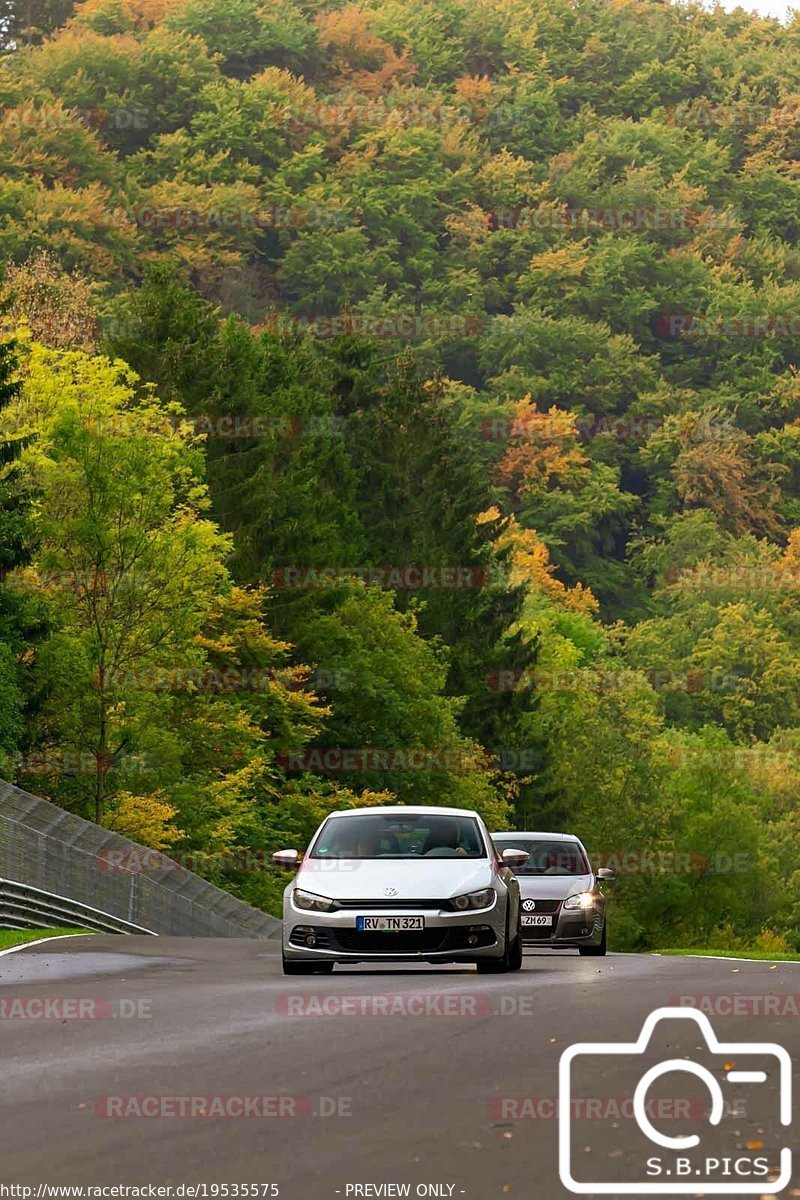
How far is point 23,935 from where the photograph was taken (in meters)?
29.9

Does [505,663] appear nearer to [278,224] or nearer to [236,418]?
[236,418]

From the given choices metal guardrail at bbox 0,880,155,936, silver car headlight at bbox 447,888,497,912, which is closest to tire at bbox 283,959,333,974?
silver car headlight at bbox 447,888,497,912

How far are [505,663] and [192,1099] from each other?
236 ft

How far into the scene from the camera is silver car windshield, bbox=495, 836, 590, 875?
2839 centimetres

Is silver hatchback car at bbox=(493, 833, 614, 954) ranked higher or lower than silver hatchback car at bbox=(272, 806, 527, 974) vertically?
lower

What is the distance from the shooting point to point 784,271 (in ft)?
558

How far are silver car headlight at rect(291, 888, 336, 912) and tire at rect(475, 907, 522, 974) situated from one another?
140cm

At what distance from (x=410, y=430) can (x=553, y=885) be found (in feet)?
175

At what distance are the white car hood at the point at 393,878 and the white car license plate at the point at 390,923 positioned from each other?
0.59ft

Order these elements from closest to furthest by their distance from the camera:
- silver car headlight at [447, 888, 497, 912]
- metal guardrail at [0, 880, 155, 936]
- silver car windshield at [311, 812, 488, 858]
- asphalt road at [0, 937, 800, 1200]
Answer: asphalt road at [0, 937, 800, 1200], silver car headlight at [447, 888, 497, 912], silver car windshield at [311, 812, 488, 858], metal guardrail at [0, 880, 155, 936]

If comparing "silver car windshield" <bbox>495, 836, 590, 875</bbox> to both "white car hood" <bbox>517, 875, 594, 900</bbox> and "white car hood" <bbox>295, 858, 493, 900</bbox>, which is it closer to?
"white car hood" <bbox>517, 875, 594, 900</bbox>

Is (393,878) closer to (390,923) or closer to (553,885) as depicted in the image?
(390,923)

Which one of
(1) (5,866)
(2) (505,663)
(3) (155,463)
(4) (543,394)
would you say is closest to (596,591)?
(4) (543,394)

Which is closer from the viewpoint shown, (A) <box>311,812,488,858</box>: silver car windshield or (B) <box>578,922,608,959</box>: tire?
(A) <box>311,812,488,858</box>: silver car windshield
